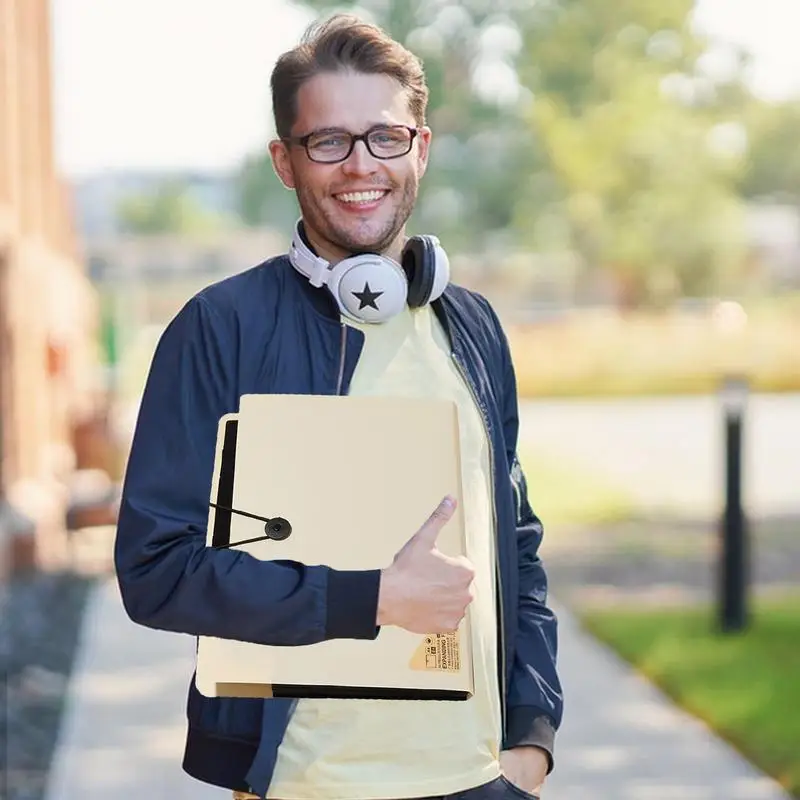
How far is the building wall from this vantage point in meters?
10.4

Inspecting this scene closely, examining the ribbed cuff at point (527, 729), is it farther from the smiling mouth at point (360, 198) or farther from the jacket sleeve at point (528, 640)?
the smiling mouth at point (360, 198)

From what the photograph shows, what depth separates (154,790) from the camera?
5613 millimetres

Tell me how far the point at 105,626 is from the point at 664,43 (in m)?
35.7

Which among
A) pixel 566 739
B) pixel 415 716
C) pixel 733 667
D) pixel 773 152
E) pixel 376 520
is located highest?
pixel 773 152

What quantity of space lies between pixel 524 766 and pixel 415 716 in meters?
0.26

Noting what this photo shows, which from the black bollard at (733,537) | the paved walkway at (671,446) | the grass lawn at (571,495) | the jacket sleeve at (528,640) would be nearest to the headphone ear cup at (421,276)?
the jacket sleeve at (528,640)

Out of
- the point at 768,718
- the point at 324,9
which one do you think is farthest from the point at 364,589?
the point at 324,9

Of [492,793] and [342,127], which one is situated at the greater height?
[342,127]

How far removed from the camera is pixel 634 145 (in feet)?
139

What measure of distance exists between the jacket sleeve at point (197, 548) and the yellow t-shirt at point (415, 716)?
6.3 inches

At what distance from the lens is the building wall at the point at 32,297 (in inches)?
411

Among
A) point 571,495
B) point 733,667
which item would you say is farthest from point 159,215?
point 733,667

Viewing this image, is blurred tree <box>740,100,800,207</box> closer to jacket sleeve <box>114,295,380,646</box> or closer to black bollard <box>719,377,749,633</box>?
black bollard <box>719,377,749,633</box>

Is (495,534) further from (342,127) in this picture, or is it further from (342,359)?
(342,127)
